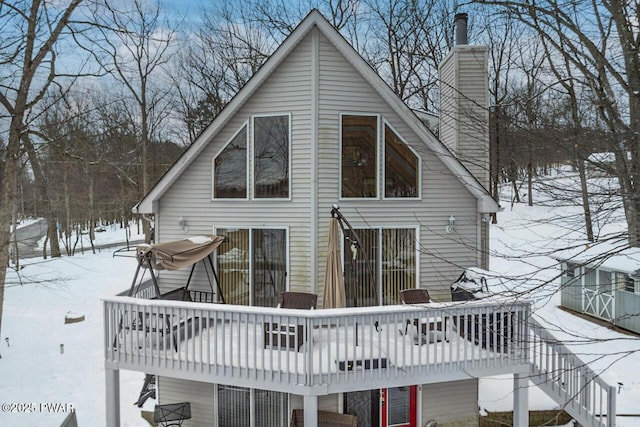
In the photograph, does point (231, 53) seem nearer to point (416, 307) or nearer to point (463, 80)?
point (463, 80)

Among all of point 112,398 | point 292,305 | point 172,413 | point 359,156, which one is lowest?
point 172,413

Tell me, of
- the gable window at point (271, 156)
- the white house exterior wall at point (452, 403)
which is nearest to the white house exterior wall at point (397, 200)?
the gable window at point (271, 156)

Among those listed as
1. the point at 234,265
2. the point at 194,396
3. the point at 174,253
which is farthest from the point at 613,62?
the point at 194,396

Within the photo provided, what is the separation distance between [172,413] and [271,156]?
5.10 m

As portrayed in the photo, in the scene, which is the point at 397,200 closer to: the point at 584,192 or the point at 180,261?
the point at 584,192

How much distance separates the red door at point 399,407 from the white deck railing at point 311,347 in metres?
1.53

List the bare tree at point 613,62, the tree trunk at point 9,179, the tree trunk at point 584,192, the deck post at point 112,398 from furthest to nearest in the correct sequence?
the tree trunk at point 9,179 < the deck post at point 112,398 < the tree trunk at point 584,192 < the bare tree at point 613,62

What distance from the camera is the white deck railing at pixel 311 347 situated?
593 cm

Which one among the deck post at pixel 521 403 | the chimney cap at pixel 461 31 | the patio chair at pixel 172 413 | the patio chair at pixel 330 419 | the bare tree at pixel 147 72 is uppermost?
the bare tree at pixel 147 72

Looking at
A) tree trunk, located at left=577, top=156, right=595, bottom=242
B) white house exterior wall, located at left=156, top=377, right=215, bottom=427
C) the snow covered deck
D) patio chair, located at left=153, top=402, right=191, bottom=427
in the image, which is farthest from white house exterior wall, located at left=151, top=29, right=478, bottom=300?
tree trunk, located at left=577, top=156, right=595, bottom=242

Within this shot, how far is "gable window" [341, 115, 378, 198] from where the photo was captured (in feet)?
25.4

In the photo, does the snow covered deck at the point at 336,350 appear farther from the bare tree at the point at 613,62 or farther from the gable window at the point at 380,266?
the bare tree at the point at 613,62

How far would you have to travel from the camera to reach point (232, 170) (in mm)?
8141

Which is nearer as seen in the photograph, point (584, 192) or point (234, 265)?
point (584, 192)
